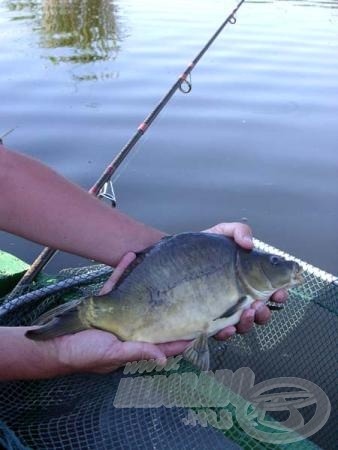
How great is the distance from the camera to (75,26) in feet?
35.4

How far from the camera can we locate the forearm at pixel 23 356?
184 centimetres

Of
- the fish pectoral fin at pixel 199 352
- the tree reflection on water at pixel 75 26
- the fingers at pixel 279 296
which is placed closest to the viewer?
the fish pectoral fin at pixel 199 352

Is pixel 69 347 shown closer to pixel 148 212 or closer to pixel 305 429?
pixel 305 429

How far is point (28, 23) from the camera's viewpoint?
10633mm

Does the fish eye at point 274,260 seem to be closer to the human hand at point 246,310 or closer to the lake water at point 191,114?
the human hand at point 246,310

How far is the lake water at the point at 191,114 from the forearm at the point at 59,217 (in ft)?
6.46

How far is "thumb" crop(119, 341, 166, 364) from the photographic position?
1829 mm

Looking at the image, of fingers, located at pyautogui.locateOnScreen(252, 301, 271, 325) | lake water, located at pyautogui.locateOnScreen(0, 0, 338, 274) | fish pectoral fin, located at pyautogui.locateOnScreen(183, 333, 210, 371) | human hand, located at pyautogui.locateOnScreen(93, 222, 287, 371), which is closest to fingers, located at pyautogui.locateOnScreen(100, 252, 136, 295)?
human hand, located at pyautogui.locateOnScreen(93, 222, 287, 371)

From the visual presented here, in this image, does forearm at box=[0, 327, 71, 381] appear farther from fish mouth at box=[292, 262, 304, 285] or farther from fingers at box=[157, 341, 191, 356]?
fish mouth at box=[292, 262, 304, 285]

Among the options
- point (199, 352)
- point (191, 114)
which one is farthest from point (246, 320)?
point (191, 114)

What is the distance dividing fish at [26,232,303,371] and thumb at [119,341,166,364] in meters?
0.03

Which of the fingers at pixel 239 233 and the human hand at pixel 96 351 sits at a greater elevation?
the fingers at pixel 239 233

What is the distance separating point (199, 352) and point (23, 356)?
0.55 m

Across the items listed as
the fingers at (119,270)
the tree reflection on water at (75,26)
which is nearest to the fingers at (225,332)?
the fingers at (119,270)
